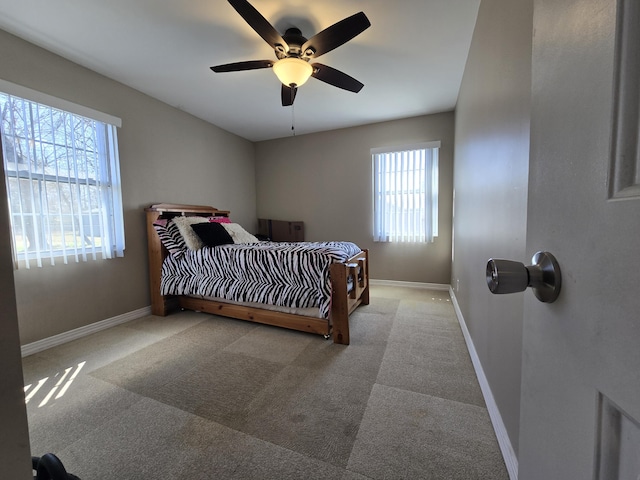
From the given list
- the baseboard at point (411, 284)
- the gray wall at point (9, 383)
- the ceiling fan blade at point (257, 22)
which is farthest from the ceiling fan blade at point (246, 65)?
the baseboard at point (411, 284)

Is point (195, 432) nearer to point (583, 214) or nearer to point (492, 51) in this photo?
point (583, 214)

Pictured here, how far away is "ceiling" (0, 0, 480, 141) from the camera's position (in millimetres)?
1817

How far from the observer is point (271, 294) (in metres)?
2.47

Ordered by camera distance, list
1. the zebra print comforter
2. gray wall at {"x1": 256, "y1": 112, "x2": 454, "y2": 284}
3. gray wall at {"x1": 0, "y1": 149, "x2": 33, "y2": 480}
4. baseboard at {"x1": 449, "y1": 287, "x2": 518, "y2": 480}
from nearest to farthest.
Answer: gray wall at {"x1": 0, "y1": 149, "x2": 33, "y2": 480} < baseboard at {"x1": 449, "y1": 287, "x2": 518, "y2": 480} < the zebra print comforter < gray wall at {"x1": 256, "y1": 112, "x2": 454, "y2": 284}

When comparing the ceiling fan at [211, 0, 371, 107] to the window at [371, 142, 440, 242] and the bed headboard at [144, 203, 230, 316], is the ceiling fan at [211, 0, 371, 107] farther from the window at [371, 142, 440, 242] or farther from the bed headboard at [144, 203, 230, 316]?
the window at [371, 142, 440, 242]

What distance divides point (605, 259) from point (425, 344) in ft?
Result: 7.06

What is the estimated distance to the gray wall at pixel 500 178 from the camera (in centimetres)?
105

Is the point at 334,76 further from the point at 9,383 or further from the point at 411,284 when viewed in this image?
the point at 411,284

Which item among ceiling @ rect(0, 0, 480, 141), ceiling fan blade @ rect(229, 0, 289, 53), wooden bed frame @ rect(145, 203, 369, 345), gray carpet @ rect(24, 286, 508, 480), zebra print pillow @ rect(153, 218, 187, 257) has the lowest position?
gray carpet @ rect(24, 286, 508, 480)

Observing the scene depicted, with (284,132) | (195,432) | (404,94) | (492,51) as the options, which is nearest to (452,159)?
(404,94)

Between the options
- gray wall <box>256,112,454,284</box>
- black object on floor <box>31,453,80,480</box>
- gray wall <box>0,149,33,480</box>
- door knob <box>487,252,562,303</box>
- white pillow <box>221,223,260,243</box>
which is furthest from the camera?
gray wall <box>256,112,454,284</box>

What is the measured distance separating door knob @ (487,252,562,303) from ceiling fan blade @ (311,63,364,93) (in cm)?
217

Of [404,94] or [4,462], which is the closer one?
[4,462]

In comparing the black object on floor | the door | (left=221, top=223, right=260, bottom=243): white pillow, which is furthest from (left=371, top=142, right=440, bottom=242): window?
the black object on floor
